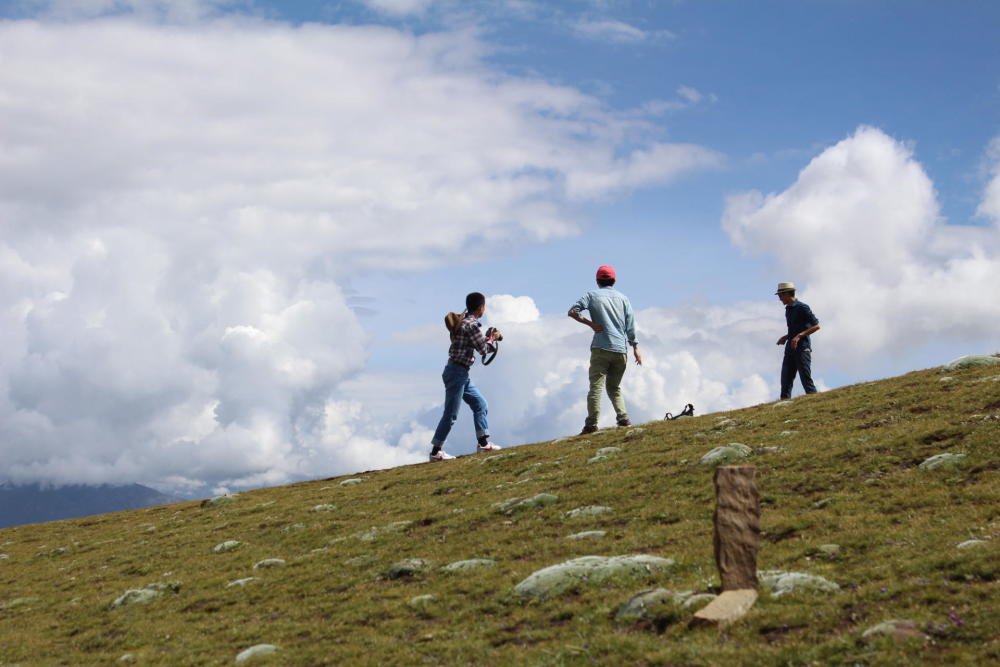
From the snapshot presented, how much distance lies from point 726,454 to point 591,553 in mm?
7414

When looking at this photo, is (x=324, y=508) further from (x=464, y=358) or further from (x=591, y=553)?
(x=591, y=553)

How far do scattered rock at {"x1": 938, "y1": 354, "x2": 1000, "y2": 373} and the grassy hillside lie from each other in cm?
83

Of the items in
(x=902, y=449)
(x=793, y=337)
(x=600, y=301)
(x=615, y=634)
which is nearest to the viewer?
(x=615, y=634)

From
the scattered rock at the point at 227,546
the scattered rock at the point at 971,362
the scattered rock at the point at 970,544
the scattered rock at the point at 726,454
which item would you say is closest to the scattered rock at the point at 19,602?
the scattered rock at the point at 227,546

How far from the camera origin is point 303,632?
538 inches

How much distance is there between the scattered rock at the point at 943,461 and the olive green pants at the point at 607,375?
469 inches

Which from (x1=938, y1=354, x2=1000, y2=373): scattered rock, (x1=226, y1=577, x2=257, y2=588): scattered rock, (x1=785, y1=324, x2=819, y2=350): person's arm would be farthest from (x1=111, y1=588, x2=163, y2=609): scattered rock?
(x1=938, y1=354, x2=1000, y2=373): scattered rock

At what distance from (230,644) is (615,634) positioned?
7287mm

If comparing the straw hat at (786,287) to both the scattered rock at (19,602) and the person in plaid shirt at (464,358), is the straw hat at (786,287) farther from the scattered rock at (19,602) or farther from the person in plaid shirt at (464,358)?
the scattered rock at (19,602)

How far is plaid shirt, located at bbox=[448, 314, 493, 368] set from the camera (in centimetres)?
2837

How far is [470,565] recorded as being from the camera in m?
15.8

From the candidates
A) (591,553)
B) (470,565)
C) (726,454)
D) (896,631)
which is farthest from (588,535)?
(896,631)

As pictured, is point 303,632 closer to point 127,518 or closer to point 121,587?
point 121,587

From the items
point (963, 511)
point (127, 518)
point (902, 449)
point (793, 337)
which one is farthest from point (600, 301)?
point (127, 518)
